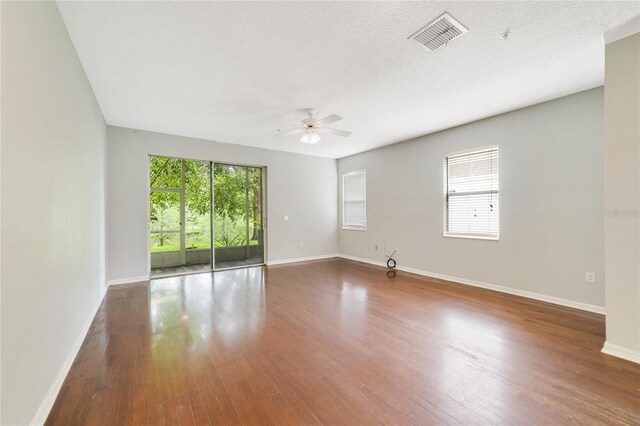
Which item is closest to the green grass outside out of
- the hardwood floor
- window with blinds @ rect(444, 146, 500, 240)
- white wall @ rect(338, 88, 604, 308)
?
the hardwood floor

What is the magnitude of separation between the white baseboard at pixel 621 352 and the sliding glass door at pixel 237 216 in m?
5.70

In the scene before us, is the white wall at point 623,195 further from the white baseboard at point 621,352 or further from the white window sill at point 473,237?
the white window sill at point 473,237

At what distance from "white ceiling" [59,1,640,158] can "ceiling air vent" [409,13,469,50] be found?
0.05 metres

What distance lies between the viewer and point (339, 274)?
17.8 ft

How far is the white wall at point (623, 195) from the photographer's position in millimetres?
2236

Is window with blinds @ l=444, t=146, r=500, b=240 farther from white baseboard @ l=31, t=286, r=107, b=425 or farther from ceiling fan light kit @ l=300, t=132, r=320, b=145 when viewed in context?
white baseboard @ l=31, t=286, r=107, b=425

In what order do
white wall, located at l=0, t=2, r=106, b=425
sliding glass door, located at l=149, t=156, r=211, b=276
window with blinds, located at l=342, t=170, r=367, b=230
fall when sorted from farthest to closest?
1. window with blinds, located at l=342, t=170, r=367, b=230
2. sliding glass door, located at l=149, t=156, r=211, b=276
3. white wall, located at l=0, t=2, r=106, b=425

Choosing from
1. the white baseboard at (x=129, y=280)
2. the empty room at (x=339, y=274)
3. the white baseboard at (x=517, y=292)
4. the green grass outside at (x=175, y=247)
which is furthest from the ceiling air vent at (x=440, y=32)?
the white baseboard at (x=129, y=280)

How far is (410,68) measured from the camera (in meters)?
Answer: 2.81

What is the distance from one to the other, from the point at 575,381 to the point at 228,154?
19.7 ft

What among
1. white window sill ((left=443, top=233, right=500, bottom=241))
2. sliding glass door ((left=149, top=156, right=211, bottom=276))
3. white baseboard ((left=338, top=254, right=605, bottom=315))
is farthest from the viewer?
sliding glass door ((left=149, top=156, right=211, bottom=276))

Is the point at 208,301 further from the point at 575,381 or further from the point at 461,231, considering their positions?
the point at 461,231

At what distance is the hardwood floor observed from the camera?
1.70m

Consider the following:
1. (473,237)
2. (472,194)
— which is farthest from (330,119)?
(473,237)
